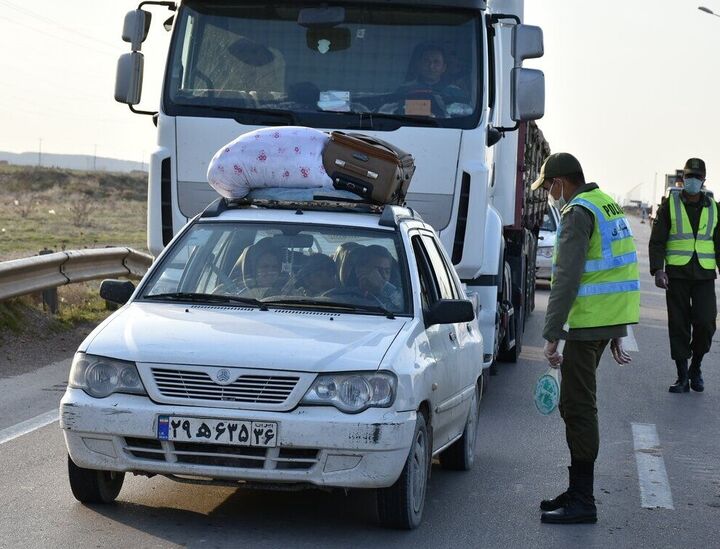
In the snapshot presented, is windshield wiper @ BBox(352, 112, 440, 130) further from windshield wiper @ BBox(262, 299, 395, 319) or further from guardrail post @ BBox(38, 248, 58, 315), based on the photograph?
guardrail post @ BBox(38, 248, 58, 315)

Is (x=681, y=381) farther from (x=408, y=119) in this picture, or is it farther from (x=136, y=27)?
(x=136, y=27)

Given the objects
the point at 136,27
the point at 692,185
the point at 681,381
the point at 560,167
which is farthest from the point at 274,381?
the point at 692,185

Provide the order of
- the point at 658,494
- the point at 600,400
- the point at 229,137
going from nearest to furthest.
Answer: the point at 658,494 < the point at 229,137 < the point at 600,400

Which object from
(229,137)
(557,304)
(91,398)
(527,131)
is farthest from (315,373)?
(527,131)

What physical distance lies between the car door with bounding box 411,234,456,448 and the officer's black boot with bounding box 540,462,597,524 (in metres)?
0.74

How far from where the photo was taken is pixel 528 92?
448 inches

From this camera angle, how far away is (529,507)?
8031 millimetres

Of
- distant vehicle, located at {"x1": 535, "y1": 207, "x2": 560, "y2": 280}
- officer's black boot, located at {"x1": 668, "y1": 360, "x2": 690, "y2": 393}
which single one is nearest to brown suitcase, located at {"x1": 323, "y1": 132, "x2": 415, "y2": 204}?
officer's black boot, located at {"x1": 668, "y1": 360, "x2": 690, "y2": 393}

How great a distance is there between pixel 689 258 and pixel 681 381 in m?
1.22

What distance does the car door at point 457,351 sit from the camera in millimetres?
8305

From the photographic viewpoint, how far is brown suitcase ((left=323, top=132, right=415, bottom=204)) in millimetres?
9273

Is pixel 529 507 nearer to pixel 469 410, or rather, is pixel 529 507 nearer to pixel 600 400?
pixel 469 410

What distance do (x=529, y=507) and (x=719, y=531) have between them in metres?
1.03

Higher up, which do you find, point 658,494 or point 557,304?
point 557,304
